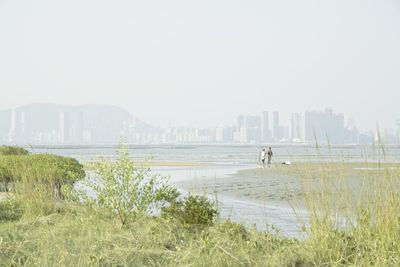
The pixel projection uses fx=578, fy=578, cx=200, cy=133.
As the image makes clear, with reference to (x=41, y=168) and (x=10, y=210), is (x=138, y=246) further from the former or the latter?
(x=41, y=168)

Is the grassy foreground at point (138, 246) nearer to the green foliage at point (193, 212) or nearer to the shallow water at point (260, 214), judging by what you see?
the green foliage at point (193, 212)

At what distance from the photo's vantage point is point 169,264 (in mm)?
5125

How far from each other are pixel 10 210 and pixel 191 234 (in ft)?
11.5

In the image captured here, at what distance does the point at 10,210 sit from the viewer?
30.1 feet

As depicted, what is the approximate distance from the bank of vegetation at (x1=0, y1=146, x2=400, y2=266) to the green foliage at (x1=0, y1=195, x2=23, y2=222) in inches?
21.3

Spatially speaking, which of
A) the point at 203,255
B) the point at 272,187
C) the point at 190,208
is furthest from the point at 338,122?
the point at 203,255

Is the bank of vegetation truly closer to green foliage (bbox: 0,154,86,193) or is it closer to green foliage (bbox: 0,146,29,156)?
green foliage (bbox: 0,154,86,193)

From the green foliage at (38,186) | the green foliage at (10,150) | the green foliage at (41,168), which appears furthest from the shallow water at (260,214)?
the green foliage at (10,150)

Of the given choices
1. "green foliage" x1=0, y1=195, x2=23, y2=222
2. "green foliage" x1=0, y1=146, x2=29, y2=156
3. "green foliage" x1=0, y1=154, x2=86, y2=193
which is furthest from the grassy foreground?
"green foliage" x1=0, y1=146, x2=29, y2=156

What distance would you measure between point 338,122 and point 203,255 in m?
10.8

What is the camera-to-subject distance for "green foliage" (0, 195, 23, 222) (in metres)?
8.89

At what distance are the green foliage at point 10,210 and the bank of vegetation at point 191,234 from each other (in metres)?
0.54

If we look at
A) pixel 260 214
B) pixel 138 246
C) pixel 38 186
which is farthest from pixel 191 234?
pixel 260 214

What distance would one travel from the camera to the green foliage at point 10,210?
350 inches
